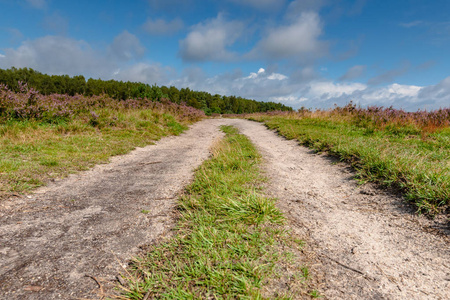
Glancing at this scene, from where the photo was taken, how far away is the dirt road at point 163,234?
2.03 metres

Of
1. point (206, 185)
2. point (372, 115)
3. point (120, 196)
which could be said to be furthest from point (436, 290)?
point (372, 115)

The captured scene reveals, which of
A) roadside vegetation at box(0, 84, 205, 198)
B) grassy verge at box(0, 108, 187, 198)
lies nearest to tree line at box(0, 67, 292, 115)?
roadside vegetation at box(0, 84, 205, 198)

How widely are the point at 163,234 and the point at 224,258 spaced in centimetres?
92

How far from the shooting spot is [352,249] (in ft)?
8.40

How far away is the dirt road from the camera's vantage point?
6.68 ft

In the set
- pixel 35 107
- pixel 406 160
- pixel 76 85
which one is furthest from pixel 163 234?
pixel 76 85

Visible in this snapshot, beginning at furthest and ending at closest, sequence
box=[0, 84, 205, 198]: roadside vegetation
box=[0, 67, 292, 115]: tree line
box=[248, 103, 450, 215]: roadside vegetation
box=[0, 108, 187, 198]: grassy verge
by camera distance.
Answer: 1. box=[0, 67, 292, 115]: tree line
2. box=[0, 84, 205, 198]: roadside vegetation
3. box=[0, 108, 187, 198]: grassy verge
4. box=[248, 103, 450, 215]: roadside vegetation

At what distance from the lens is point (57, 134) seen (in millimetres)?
8320

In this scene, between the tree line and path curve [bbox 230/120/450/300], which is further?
the tree line

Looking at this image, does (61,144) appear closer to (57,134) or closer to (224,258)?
(57,134)

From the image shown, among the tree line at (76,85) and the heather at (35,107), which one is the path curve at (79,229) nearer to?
the heather at (35,107)

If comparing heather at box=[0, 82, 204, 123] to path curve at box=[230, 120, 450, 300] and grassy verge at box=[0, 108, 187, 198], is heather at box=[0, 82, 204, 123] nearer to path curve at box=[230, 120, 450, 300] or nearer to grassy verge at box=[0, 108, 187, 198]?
grassy verge at box=[0, 108, 187, 198]

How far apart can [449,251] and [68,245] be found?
13.5 ft

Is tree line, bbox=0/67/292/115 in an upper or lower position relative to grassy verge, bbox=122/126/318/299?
upper
